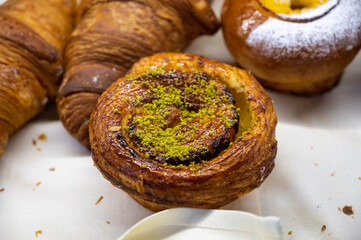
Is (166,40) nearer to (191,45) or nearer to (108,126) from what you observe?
(191,45)

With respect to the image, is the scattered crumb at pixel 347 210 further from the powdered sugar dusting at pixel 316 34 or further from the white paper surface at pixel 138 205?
the powdered sugar dusting at pixel 316 34

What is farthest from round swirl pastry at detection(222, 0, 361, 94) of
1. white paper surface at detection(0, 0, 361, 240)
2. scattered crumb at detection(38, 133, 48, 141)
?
scattered crumb at detection(38, 133, 48, 141)

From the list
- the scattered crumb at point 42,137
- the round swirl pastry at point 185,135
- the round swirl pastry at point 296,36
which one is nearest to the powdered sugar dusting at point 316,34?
the round swirl pastry at point 296,36

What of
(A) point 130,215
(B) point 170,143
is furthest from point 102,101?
(A) point 130,215

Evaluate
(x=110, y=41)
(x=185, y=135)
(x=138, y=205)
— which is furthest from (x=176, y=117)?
(x=110, y=41)

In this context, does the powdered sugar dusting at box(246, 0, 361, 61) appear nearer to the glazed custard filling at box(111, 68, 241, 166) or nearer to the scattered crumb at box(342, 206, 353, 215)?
the glazed custard filling at box(111, 68, 241, 166)
